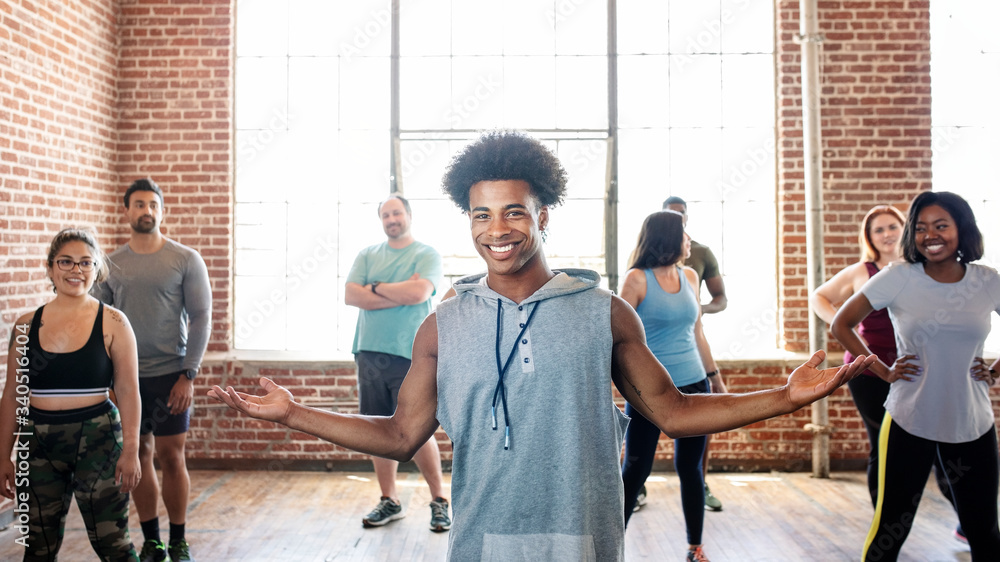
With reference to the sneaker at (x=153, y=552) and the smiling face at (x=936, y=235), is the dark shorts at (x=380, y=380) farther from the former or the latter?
the smiling face at (x=936, y=235)

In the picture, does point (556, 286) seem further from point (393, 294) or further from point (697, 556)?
point (393, 294)

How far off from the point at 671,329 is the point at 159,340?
87.8 inches

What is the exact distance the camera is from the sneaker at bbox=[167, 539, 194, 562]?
3414mm

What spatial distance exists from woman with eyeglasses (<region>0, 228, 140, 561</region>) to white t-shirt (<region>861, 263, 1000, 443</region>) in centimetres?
266

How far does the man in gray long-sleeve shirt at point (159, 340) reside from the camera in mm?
3381

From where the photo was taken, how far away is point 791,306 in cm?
526

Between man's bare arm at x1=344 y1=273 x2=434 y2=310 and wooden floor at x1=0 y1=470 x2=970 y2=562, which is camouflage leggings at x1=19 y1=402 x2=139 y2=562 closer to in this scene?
wooden floor at x1=0 y1=470 x2=970 y2=562

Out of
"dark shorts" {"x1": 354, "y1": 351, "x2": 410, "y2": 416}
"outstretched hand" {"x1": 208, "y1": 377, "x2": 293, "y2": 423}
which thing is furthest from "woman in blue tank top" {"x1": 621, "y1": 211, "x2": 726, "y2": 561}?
"outstretched hand" {"x1": 208, "y1": 377, "x2": 293, "y2": 423}

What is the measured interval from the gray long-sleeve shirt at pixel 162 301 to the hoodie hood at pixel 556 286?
2.17 metres

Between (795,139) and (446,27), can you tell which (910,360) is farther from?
(446,27)

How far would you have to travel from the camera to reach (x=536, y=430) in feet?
5.05

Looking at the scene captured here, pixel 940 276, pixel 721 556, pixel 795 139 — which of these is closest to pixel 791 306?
pixel 795 139

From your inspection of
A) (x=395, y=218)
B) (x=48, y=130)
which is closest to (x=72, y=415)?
(x=395, y=218)

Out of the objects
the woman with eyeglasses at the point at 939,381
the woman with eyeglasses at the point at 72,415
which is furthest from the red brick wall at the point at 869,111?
the woman with eyeglasses at the point at 72,415
